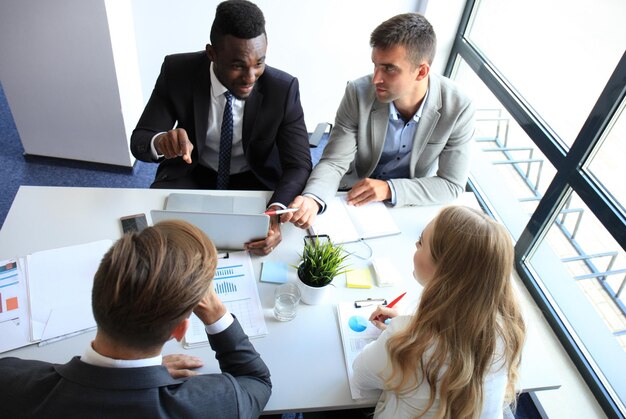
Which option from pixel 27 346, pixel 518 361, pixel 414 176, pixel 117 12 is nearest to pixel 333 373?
pixel 518 361

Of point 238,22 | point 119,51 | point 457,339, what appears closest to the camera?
point 457,339

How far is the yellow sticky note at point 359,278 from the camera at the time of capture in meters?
1.40

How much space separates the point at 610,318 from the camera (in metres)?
1.95

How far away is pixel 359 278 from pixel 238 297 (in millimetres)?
384

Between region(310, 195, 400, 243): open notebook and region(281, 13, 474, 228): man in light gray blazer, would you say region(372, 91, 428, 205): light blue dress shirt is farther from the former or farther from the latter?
region(310, 195, 400, 243): open notebook

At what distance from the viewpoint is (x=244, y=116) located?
74.0 inches

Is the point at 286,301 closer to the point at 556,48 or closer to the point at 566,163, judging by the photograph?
the point at 566,163

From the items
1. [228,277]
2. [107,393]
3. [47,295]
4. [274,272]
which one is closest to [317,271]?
[274,272]

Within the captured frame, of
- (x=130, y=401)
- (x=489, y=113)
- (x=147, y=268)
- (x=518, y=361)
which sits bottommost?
(x=489, y=113)

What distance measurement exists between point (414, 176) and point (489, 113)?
1236 mm

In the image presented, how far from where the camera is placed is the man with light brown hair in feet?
2.69

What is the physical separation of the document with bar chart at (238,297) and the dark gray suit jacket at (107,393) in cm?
23

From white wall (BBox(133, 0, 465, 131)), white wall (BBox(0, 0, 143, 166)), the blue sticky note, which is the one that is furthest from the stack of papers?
white wall (BBox(133, 0, 465, 131))

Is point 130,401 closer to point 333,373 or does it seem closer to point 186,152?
point 333,373
